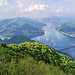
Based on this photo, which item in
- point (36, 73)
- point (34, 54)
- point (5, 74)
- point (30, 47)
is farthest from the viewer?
point (30, 47)

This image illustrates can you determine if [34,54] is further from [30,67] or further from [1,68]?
[1,68]

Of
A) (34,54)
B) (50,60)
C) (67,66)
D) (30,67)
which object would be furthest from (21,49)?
(30,67)

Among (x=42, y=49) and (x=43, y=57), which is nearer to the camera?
(x=43, y=57)

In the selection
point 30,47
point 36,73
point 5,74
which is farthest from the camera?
point 30,47

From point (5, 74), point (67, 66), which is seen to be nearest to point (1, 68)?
point (5, 74)

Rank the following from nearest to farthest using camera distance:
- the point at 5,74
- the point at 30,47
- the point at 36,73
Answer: the point at 5,74
the point at 36,73
the point at 30,47

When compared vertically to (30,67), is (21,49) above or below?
below

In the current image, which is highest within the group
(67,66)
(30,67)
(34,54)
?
(30,67)

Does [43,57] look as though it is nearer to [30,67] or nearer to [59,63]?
[59,63]

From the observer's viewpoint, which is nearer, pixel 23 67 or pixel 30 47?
pixel 23 67
